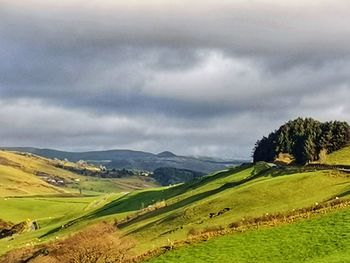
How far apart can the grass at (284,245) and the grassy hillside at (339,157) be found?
7017cm

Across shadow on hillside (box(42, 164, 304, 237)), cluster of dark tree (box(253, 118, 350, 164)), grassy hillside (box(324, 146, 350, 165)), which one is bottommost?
shadow on hillside (box(42, 164, 304, 237))

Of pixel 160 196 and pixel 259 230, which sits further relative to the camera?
pixel 160 196

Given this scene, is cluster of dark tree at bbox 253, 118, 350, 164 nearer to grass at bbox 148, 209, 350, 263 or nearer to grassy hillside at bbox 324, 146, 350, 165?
grassy hillside at bbox 324, 146, 350, 165

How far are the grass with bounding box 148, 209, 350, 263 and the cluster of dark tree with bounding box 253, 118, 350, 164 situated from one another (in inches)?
3483

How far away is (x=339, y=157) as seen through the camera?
134625mm

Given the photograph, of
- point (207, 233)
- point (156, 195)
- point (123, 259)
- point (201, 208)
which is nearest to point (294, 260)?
point (207, 233)

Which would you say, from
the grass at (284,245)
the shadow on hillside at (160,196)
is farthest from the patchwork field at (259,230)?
the shadow on hillside at (160,196)

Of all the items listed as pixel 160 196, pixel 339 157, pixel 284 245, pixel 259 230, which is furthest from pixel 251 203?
pixel 160 196

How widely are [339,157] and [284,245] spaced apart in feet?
281

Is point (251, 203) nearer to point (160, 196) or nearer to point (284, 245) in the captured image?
point (284, 245)

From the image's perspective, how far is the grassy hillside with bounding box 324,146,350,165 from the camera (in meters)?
129

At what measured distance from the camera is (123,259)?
63.2 meters

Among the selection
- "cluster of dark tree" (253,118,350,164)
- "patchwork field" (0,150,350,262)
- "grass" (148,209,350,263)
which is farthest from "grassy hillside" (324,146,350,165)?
"grass" (148,209,350,263)

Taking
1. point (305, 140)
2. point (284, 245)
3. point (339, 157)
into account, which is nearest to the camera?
point (284, 245)
